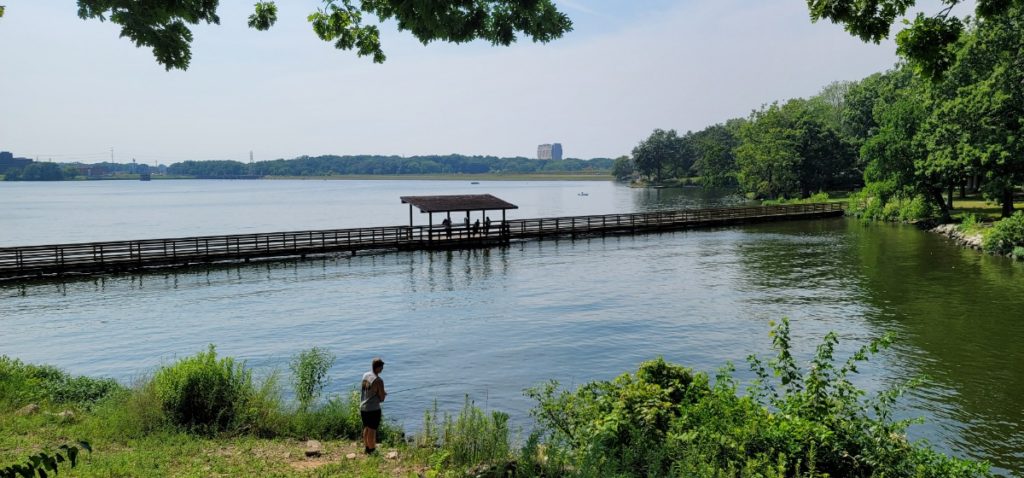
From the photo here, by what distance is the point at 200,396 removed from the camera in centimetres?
1251

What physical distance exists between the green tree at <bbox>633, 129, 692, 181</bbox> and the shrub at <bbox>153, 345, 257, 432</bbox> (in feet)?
580

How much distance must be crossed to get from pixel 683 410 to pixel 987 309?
2217 cm

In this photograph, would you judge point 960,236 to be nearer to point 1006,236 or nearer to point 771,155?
point 1006,236

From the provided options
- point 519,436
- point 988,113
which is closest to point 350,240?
point 519,436

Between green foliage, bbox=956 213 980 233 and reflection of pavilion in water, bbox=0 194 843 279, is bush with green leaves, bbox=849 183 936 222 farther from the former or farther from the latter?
green foliage, bbox=956 213 980 233

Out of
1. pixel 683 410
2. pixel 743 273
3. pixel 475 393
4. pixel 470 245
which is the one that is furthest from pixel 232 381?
pixel 470 245

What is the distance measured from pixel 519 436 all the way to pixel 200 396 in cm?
605

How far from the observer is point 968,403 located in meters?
16.0

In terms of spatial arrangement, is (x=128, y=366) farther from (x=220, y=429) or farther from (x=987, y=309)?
(x=987, y=309)

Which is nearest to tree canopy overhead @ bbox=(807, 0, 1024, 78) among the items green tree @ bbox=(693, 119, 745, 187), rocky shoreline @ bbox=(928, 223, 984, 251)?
rocky shoreline @ bbox=(928, 223, 984, 251)

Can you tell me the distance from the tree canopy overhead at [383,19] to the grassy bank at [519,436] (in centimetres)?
551

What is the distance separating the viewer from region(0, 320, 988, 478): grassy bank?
9.48 meters

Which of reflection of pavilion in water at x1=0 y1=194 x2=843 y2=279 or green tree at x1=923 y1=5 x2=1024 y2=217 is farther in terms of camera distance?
green tree at x1=923 y1=5 x2=1024 y2=217

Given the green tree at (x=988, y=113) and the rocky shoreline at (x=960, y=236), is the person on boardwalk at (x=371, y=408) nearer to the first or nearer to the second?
the rocky shoreline at (x=960, y=236)
